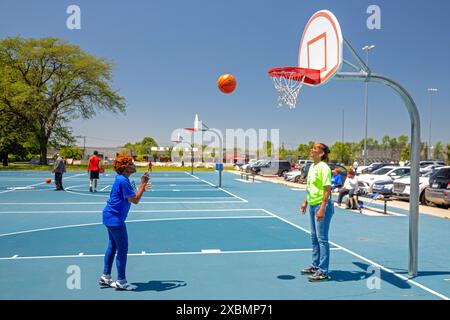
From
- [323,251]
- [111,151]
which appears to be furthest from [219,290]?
[111,151]

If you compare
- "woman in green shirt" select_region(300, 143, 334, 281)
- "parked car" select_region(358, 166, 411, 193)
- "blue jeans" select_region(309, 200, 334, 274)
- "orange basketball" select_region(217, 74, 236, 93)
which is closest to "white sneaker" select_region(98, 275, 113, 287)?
"woman in green shirt" select_region(300, 143, 334, 281)

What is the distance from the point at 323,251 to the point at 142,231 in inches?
215

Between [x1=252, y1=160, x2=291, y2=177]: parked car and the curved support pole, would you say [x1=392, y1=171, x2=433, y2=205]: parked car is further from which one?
[x1=252, y1=160, x2=291, y2=177]: parked car

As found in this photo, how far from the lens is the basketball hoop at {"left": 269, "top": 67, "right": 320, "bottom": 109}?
7.34 meters

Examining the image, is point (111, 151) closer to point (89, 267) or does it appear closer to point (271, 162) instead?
point (271, 162)

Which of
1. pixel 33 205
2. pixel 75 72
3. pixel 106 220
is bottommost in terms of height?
pixel 33 205

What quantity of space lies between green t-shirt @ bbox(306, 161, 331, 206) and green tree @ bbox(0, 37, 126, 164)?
46.8 m

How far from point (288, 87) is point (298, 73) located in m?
0.39

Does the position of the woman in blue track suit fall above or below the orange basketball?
below

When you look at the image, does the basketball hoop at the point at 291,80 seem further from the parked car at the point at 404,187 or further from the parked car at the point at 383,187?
the parked car at the point at 383,187

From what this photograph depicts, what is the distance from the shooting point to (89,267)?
646 centimetres

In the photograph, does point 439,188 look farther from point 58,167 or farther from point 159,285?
point 58,167

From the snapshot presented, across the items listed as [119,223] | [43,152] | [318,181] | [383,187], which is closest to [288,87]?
[318,181]

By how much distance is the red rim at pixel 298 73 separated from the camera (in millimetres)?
7291
